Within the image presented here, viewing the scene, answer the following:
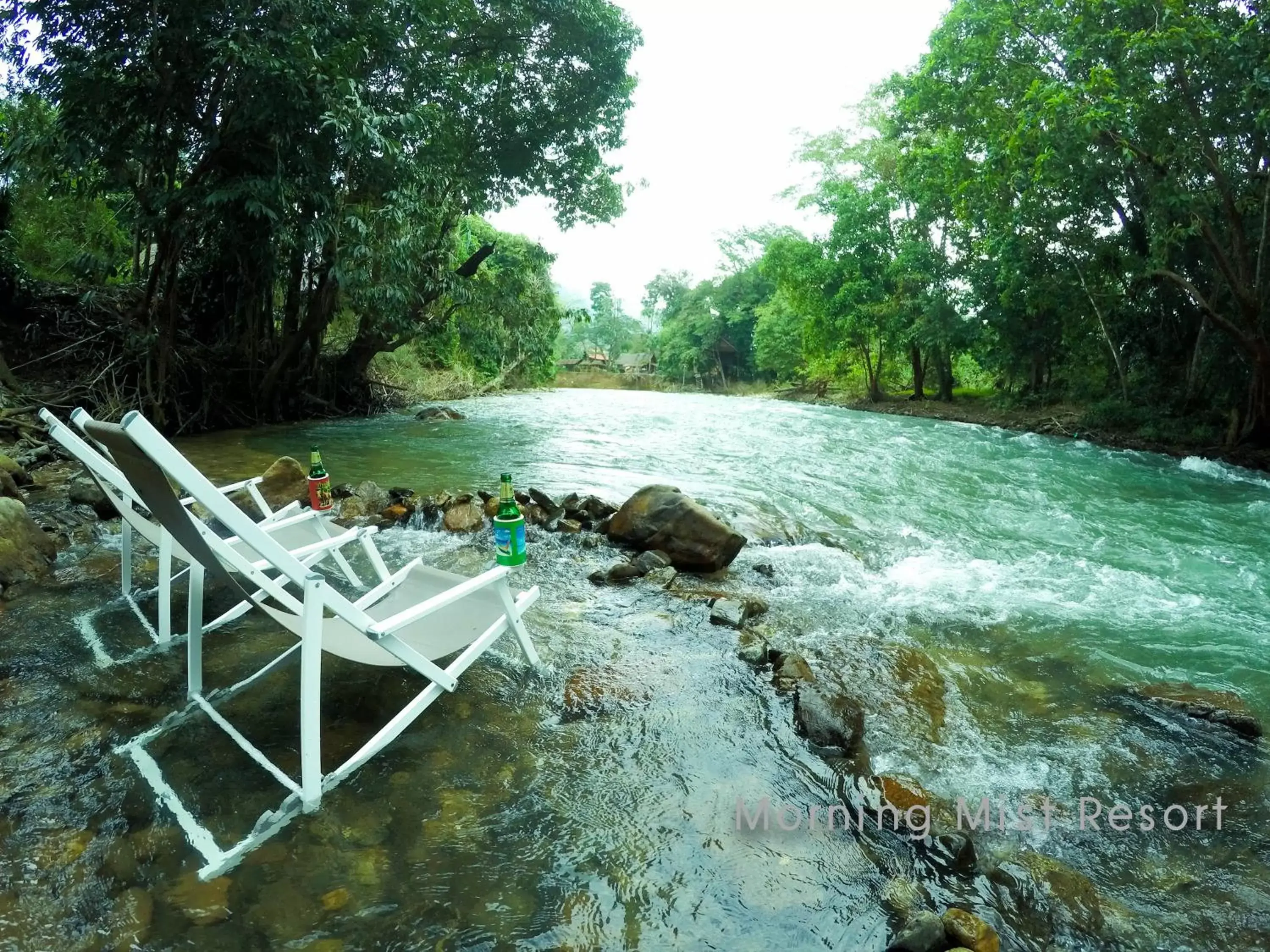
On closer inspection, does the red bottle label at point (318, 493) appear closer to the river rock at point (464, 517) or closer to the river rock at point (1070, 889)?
the river rock at point (464, 517)

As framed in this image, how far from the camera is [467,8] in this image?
13.4 metres

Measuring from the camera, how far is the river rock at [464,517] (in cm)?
586

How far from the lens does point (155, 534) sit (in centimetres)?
323

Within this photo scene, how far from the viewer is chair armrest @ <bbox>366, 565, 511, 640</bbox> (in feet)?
7.38

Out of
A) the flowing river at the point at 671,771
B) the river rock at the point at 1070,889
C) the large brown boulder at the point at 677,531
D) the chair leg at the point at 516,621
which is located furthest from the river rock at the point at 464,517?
the river rock at the point at 1070,889

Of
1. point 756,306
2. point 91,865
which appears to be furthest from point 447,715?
point 756,306

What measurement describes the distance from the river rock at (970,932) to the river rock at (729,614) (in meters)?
2.16

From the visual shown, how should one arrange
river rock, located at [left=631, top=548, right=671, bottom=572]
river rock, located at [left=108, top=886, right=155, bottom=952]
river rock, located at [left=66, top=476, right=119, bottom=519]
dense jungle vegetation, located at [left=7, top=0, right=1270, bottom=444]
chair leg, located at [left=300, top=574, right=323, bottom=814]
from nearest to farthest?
river rock, located at [left=108, top=886, right=155, bottom=952]
chair leg, located at [left=300, top=574, right=323, bottom=814]
river rock, located at [left=631, top=548, right=671, bottom=572]
river rock, located at [left=66, top=476, right=119, bottom=519]
dense jungle vegetation, located at [left=7, top=0, right=1270, bottom=444]

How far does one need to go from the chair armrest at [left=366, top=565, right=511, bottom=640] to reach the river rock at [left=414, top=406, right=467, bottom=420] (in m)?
13.3

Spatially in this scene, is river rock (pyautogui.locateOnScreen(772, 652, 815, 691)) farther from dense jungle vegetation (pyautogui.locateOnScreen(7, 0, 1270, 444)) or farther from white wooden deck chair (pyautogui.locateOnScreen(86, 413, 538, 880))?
dense jungle vegetation (pyautogui.locateOnScreen(7, 0, 1270, 444))

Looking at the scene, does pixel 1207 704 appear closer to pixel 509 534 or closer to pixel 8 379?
pixel 509 534

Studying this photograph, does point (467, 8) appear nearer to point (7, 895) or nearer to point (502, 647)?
point (502, 647)

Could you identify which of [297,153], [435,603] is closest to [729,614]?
[435,603]

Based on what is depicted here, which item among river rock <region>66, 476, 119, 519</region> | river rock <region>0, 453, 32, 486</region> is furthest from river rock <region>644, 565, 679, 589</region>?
river rock <region>0, 453, 32, 486</region>
